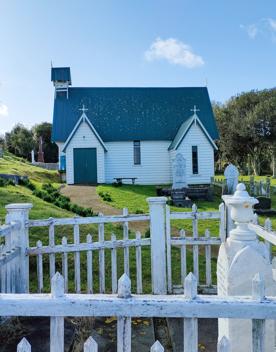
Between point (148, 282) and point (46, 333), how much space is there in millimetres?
2725

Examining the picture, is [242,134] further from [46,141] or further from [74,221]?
[74,221]

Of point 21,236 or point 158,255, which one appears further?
point 158,255

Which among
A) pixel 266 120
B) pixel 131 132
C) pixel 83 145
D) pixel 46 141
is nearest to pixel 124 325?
pixel 83 145

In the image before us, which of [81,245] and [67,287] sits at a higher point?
[81,245]

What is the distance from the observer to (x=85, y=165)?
25.9 m

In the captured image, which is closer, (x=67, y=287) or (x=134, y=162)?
(x=67, y=287)

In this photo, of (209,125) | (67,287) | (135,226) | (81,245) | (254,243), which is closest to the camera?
(254,243)

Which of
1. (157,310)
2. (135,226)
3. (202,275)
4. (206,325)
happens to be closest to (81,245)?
(206,325)

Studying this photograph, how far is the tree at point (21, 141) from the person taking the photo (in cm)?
5969

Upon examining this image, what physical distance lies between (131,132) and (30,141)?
118 ft

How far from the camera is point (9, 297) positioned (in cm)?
221

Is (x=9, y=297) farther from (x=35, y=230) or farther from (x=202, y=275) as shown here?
(x=35, y=230)

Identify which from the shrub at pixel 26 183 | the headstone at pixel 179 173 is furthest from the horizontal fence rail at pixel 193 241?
the headstone at pixel 179 173

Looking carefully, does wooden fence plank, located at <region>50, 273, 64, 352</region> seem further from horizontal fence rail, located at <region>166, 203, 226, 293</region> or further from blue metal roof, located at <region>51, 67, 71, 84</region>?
blue metal roof, located at <region>51, 67, 71, 84</region>
